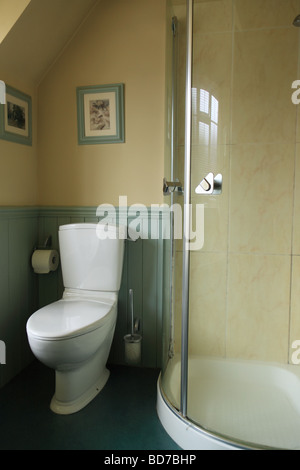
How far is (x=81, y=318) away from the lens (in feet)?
5.52

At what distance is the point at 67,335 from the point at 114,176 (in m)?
1.03

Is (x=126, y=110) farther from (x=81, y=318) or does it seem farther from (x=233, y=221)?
(x=81, y=318)

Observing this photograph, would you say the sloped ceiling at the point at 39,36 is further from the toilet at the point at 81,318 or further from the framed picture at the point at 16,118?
the toilet at the point at 81,318

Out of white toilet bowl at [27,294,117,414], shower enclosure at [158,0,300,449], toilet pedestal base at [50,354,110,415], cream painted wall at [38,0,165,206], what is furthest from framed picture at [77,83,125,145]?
toilet pedestal base at [50,354,110,415]

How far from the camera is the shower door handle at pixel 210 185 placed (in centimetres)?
158

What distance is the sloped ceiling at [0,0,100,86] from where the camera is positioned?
1.79 meters

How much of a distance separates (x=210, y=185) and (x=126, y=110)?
836 millimetres

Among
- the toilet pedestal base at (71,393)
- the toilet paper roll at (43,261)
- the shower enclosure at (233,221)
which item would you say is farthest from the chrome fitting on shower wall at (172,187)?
the toilet pedestal base at (71,393)

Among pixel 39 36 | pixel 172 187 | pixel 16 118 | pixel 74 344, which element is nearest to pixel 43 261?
pixel 74 344

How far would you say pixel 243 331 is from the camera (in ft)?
5.91

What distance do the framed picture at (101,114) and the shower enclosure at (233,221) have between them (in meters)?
0.41

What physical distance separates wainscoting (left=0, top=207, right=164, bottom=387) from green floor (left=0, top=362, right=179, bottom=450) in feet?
0.59

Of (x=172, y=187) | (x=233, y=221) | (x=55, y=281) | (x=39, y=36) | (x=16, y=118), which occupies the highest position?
(x=39, y=36)
